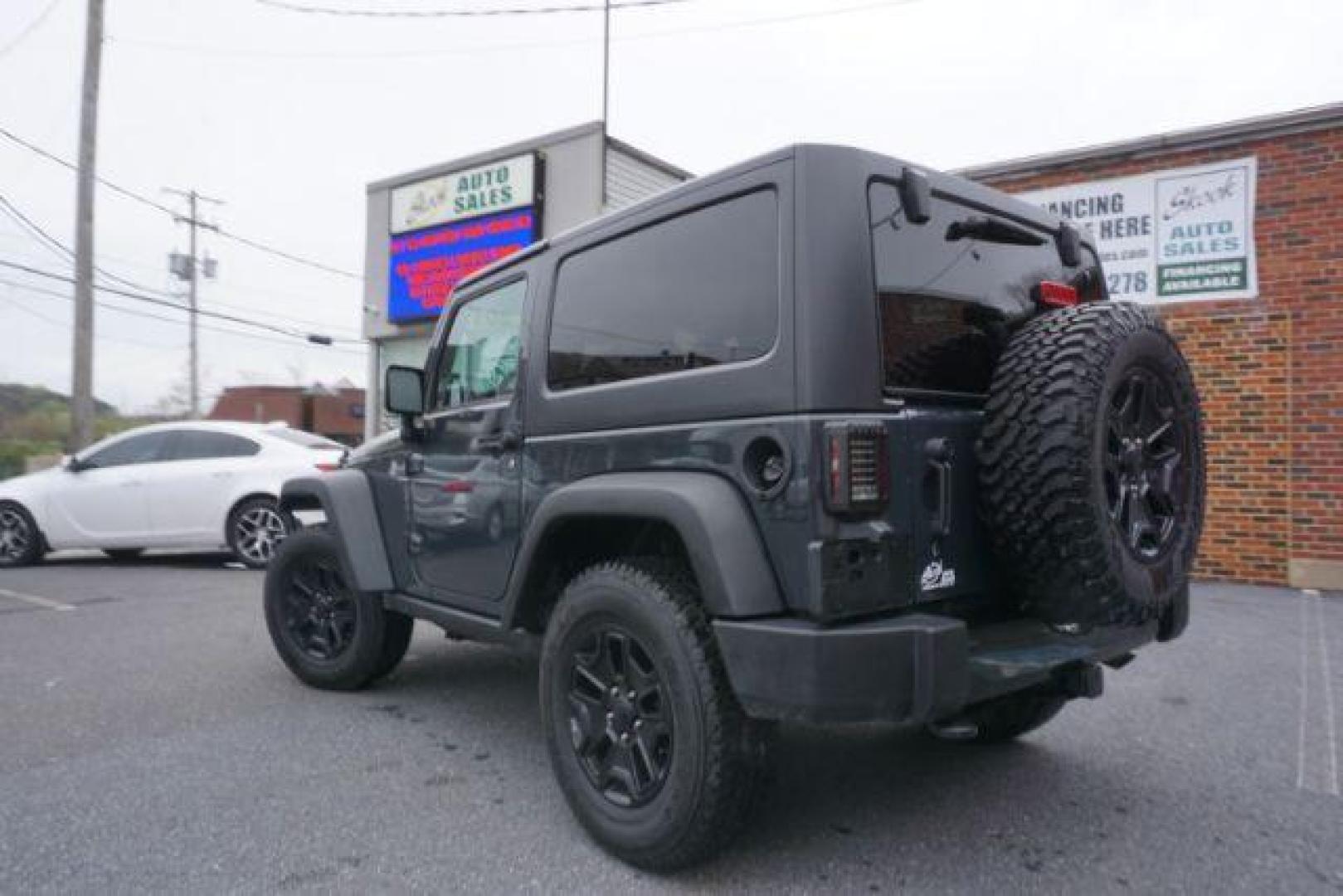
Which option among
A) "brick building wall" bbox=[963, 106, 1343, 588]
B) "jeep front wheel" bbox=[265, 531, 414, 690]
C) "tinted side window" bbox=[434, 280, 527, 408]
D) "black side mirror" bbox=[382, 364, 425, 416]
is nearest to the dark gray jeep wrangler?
"tinted side window" bbox=[434, 280, 527, 408]

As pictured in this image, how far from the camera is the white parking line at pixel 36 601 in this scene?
6450 mm

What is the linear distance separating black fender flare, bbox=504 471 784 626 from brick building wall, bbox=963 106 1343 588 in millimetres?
6894

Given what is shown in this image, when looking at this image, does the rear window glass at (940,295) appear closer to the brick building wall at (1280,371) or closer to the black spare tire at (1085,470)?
the black spare tire at (1085,470)

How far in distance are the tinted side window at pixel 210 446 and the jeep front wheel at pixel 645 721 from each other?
6953 mm

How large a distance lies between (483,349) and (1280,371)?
6959 millimetres

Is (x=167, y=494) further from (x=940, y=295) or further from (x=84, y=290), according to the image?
(x=940, y=295)

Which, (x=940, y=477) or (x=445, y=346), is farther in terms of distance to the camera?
(x=445, y=346)

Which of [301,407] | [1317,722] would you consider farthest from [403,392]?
[301,407]

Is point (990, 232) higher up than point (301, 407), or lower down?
lower down

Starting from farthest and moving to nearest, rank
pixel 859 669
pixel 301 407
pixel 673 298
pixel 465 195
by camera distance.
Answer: pixel 301 407
pixel 465 195
pixel 673 298
pixel 859 669

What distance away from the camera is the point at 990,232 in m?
2.71

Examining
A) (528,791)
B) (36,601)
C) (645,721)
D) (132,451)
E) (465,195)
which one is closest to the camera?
(645,721)

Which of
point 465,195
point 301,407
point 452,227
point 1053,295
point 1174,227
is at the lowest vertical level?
point 1053,295

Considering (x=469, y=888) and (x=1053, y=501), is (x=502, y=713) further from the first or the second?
(x=1053, y=501)
